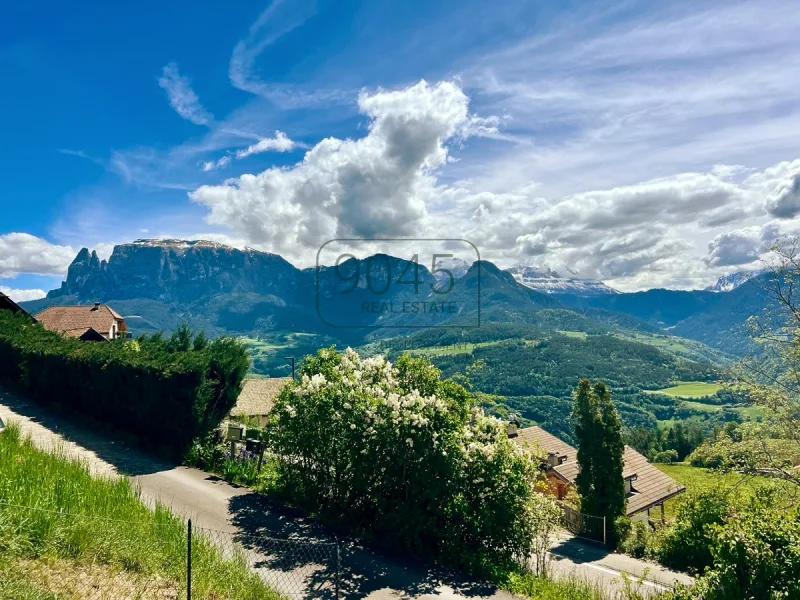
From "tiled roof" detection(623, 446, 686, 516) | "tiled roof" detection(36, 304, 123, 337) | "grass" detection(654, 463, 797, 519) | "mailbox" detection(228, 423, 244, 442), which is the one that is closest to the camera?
"mailbox" detection(228, 423, 244, 442)

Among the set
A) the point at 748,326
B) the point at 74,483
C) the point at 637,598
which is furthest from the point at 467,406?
the point at 748,326

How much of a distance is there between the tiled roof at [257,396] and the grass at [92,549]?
27.9 meters

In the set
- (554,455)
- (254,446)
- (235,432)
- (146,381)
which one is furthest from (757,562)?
(554,455)

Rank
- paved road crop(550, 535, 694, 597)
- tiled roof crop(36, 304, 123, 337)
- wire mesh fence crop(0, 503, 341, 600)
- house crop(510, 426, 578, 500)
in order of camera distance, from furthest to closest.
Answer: tiled roof crop(36, 304, 123, 337)
house crop(510, 426, 578, 500)
paved road crop(550, 535, 694, 597)
wire mesh fence crop(0, 503, 341, 600)

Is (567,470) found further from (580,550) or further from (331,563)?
(331,563)

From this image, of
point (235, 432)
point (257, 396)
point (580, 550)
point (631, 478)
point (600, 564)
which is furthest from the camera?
point (257, 396)

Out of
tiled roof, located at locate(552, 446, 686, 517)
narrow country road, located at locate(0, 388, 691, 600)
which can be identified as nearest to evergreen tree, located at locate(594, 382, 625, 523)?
narrow country road, located at locate(0, 388, 691, 600)

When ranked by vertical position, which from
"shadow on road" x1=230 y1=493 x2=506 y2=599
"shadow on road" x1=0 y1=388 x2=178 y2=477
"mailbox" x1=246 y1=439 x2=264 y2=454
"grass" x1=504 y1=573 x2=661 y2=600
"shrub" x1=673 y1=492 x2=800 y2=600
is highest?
"shrub" x1=673 y1=492 x2=800 y2=600

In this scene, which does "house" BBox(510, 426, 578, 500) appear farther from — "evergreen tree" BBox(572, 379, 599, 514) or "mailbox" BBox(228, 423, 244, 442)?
"mailbox" BBox(228, 423, 244, 442)

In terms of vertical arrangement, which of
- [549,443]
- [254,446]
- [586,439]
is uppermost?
[586,439]

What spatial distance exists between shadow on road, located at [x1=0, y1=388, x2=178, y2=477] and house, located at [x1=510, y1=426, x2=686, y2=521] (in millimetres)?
19238

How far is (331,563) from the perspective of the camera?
859 cm

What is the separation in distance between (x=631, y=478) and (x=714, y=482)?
903 cm

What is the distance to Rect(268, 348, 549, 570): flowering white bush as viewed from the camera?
9109 millimetres
